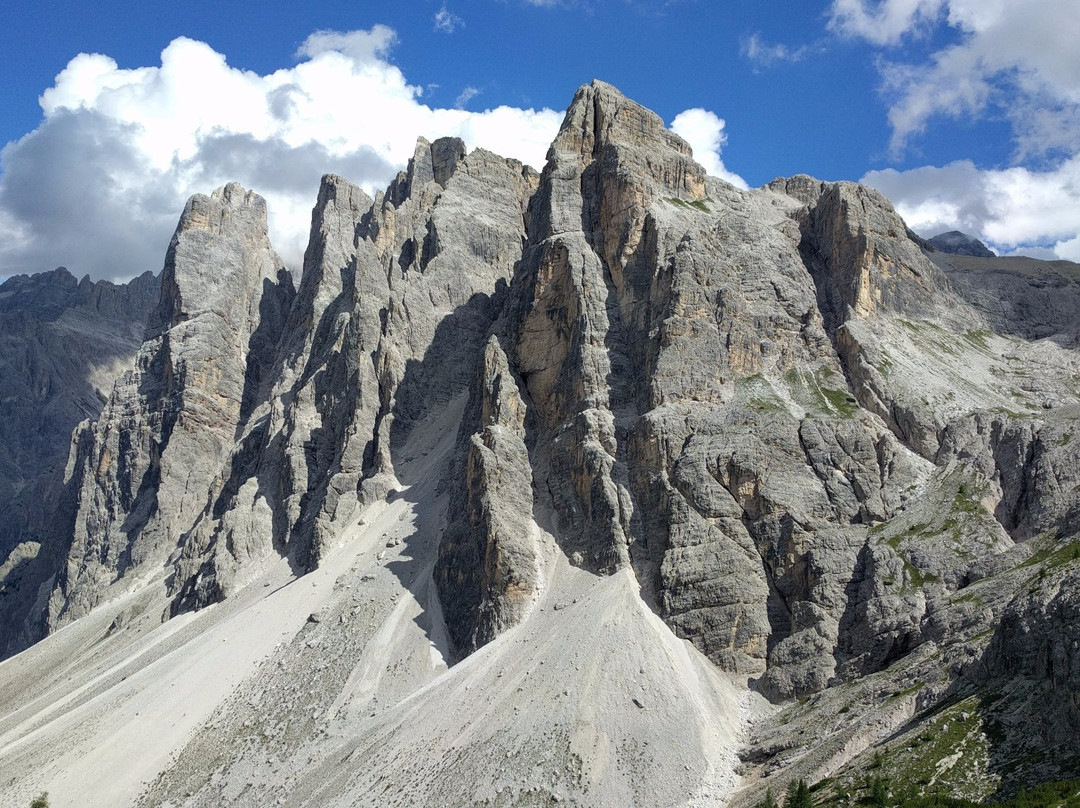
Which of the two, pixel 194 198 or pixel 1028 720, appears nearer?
pixel 1028 720

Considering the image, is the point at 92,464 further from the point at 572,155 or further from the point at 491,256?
the point at 572,155

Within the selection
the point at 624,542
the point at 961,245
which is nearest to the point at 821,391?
the point at 624,542

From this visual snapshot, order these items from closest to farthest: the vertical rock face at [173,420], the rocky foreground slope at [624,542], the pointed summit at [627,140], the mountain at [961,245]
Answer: the rocky foreground slope at [624,542] < the pointed summit at [627,140] < the vertical rock face at [173,420] < the mountain at [961,245]

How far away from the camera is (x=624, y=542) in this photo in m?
96.7

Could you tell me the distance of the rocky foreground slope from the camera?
76.4m

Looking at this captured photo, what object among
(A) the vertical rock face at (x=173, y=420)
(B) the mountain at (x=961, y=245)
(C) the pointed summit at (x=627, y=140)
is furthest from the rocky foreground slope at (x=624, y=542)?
(B) the mountain at (x=961, y=245)

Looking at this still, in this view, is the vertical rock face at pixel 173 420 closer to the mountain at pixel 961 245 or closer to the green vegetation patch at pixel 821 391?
the green vegetation patch at pixel 821 391

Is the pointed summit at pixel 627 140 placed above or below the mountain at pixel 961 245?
above

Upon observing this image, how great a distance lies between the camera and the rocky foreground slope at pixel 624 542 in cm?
7638

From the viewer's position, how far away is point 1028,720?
58.4 meters

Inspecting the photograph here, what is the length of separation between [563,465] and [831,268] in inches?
1616

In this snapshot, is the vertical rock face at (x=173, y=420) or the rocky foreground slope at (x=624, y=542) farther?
the vertical rock face at (x=173, y=420)

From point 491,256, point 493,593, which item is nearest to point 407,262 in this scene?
point 491,256

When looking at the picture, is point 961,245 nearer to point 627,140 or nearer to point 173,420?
point 627,140
